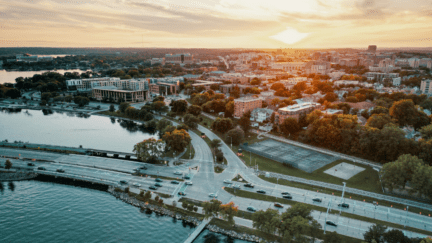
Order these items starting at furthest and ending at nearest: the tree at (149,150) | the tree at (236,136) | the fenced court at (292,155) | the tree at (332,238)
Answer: the tree at (236,136) < the fenced court at (292,155) < the tree at (149,150) < the tree at (332,238)

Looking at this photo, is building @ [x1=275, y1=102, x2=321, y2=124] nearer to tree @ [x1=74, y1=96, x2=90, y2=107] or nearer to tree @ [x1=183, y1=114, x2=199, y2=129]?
tree @ [x1=183, y1=114, x2=199, y2=129]

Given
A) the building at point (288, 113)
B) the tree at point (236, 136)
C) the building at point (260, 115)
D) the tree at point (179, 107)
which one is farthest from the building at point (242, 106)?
the tree at point (236, 136)

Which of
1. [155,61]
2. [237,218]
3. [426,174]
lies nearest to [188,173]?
[237,218]

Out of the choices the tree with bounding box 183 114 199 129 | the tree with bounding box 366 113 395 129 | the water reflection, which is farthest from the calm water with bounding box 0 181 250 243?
the tree with bounding box 366 113 395 129

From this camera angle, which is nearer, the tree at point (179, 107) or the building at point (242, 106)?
the building at point (242, 106)

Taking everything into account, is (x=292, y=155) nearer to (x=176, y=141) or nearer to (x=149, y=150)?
(x=176, y=141)

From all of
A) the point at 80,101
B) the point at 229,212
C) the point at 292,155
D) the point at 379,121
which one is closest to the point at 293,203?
the point at 229,212

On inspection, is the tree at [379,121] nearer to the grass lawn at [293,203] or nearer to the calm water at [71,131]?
the grass lawn at [293,203]
